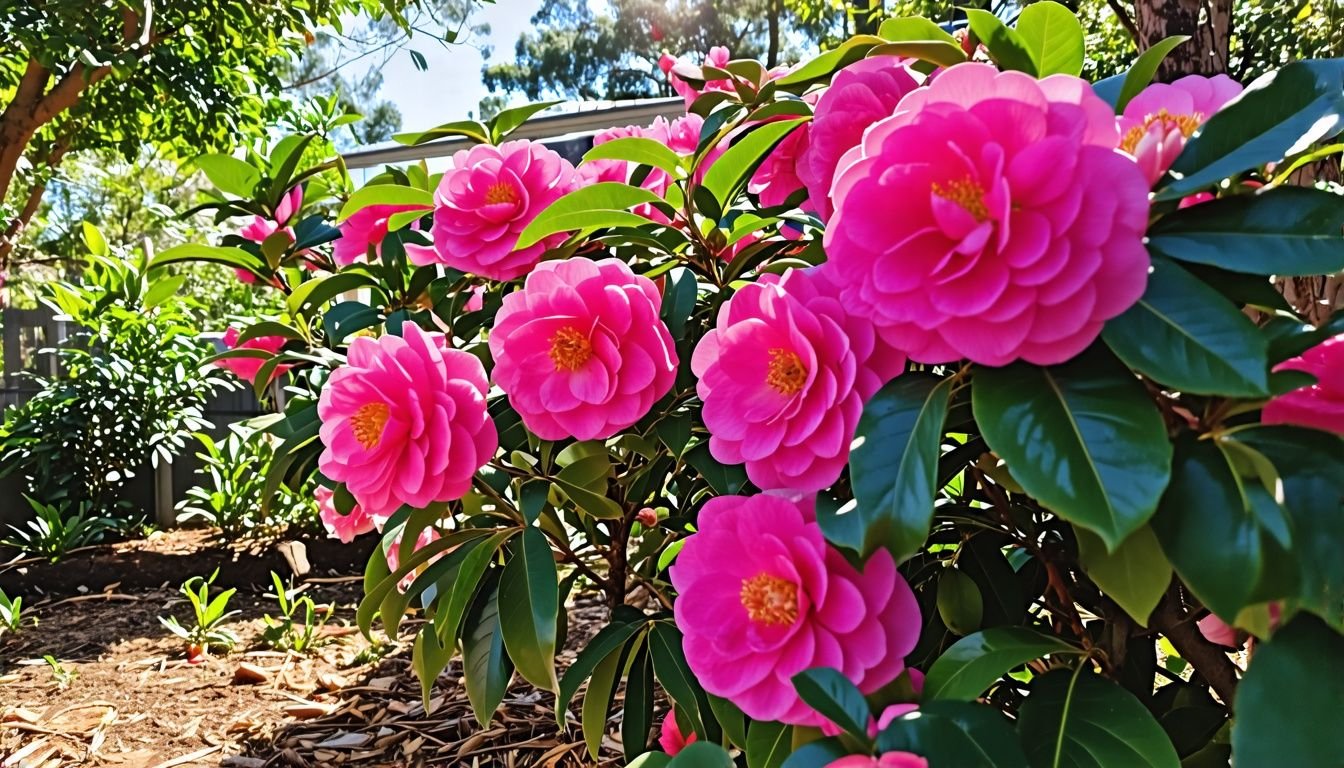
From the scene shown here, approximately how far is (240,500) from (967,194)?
361 cm

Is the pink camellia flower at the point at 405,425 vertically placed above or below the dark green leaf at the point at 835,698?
above

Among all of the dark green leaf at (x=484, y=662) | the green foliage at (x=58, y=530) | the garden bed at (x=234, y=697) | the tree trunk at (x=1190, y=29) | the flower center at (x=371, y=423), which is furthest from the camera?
the green foliage at (x=58, y=530)

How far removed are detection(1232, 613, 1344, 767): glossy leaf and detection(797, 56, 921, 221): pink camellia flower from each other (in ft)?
1.36

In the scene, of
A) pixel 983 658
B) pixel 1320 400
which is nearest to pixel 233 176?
pixel 983 658

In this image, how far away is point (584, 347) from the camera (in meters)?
0.76

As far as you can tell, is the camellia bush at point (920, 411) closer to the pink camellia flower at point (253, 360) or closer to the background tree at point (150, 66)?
the pink camellia flower at point (253, 360)

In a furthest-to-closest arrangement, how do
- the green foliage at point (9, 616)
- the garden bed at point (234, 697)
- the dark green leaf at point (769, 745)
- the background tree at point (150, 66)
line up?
the background tree at point (150, 66) < the green foliage at point (9, 616) < the garden bed at point (234, 697) < the dark green leaf at point (769, 745)

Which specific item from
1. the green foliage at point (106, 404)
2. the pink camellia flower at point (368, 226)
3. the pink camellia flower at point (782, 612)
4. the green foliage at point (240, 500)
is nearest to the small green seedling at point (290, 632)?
the green foliage at point (240, 500)

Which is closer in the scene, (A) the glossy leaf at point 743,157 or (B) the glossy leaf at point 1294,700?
(B) the glossy leaf at point 1294,700

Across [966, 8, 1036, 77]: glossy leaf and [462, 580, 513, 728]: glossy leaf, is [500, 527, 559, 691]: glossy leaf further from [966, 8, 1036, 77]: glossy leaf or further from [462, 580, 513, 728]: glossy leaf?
[966, 8, 1036, 77]: glossy leaf

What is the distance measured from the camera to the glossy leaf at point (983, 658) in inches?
23.0

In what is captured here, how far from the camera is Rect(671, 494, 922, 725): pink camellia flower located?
59 centimetres

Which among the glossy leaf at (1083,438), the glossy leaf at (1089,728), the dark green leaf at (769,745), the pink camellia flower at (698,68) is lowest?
the dark green leaf at (769,745)

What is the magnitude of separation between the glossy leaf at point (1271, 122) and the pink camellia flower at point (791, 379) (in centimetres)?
20
